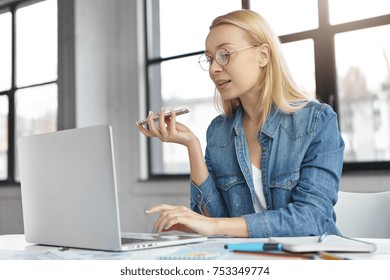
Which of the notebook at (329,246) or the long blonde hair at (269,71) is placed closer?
the notebook at (329,246)

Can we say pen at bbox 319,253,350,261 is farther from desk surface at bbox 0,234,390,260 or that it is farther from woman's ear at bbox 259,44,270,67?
woman's ear at bbox 259,44,270,67

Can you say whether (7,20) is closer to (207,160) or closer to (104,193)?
(207,160)

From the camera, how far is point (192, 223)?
99 centimetres

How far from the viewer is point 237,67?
132cm

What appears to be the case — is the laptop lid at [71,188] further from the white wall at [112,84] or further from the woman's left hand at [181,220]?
the white wall at [112,84]

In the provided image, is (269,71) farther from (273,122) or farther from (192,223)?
(192,223)

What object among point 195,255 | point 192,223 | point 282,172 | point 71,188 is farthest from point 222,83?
point 195,255

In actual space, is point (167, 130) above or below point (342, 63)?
below

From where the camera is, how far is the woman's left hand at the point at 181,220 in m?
0.96

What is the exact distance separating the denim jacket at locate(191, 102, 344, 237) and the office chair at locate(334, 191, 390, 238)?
0.63ft

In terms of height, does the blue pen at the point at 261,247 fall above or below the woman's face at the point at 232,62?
below

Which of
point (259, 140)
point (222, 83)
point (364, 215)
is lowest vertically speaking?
point (364, 215)

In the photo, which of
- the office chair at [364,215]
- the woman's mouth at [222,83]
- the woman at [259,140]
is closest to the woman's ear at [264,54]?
the woman at [259,140]

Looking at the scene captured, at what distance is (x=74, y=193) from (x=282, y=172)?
1.92ft
